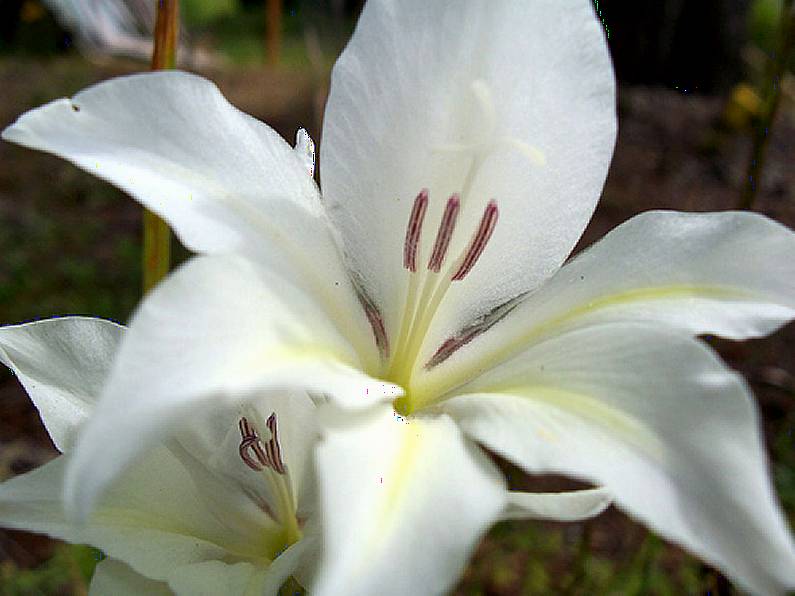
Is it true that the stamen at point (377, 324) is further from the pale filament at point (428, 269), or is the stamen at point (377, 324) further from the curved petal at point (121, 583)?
the curved petal at point (121, 583)

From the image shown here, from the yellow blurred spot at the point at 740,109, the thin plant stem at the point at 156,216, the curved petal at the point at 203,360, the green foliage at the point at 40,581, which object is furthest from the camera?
the yellow blurred spot at the point at 740,109

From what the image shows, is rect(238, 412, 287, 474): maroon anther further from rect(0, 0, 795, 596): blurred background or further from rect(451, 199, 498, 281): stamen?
rect(0, 0, 795, 596): blurred background

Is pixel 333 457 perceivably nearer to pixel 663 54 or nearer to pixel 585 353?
pixel 585 353

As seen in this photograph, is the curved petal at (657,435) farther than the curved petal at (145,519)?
No

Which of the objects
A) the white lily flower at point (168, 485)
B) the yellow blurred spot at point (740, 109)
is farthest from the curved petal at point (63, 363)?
the yellow blurred spot at point (740, 109)

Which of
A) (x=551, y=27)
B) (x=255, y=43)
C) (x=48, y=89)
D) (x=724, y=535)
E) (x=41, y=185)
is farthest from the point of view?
(x=255, y=43)

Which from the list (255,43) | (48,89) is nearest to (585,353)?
(48,89)

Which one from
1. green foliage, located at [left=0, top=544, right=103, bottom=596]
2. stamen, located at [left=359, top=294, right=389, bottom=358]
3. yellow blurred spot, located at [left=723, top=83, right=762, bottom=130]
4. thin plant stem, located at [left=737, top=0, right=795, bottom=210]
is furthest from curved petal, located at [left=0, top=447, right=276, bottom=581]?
yellow blurred spot, located at [left=723, top=83, right=762, bottom=130]
